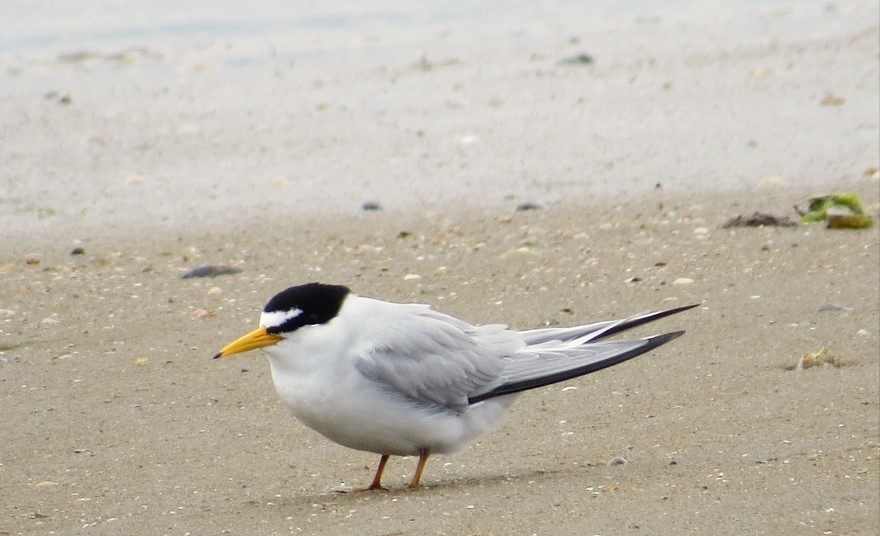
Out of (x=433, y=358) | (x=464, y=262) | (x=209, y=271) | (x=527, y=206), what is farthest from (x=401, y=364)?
(x=527, y=206)

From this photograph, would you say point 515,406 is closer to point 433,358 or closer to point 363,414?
point 433,358

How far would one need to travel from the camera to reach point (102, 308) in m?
6.80

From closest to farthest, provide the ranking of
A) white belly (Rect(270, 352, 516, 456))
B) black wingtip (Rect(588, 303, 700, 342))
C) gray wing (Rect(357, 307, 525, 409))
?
white belly (Rect(270, 352, 516, 456)) < gray wing (Rect(357, 307, 525, 409)) < black wingtip (Rect(588, 303, 700, 342))

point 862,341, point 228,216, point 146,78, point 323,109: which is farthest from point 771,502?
point 146,78

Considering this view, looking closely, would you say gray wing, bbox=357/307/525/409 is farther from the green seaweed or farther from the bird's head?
the green seaweed

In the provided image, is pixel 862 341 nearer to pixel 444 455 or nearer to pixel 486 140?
pixel 444 455

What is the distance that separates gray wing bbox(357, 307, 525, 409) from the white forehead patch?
0.80 feet

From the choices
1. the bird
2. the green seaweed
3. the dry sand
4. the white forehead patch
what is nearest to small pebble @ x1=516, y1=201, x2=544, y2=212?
the dry sand

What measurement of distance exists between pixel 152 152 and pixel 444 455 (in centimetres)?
596

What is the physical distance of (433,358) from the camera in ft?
15.5

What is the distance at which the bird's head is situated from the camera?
446 centimetres

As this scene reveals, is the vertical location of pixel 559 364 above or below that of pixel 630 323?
below

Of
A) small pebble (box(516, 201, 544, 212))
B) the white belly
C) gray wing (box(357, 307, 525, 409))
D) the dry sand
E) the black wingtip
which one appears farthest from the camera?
small pebble (box(516, 201, 544, 212))

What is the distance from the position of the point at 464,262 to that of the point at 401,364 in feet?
9.53
